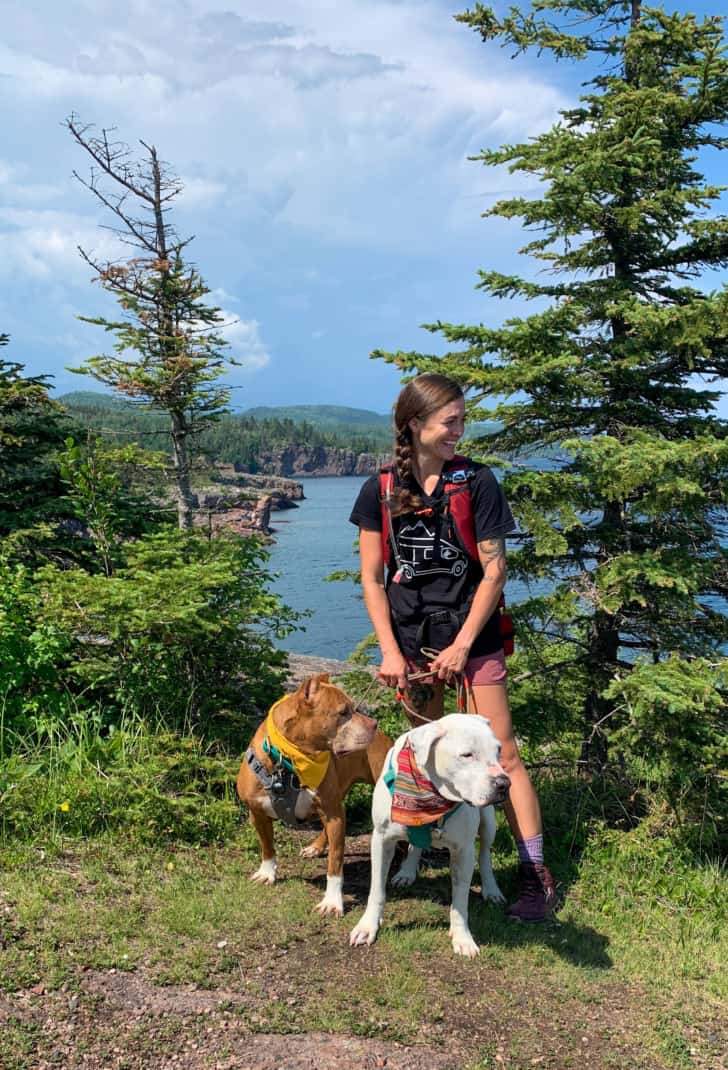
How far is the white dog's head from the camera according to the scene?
322 cm

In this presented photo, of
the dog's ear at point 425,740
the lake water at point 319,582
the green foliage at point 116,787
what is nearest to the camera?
the dog's ear at point 425,740

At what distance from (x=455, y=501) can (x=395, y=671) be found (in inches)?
35.2

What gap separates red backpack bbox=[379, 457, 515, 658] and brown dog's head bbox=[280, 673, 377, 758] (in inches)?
27.1

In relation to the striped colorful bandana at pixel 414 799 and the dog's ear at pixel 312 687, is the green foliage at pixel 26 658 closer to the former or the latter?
the dog's ear at pixel 312 687

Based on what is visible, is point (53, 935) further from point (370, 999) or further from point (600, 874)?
point (600, 874)

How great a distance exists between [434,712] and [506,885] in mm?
1208

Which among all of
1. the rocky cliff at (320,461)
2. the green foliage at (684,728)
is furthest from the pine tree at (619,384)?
the rocky cliff at (320,461)

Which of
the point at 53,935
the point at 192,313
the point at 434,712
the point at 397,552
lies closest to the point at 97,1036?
the point at 53,935

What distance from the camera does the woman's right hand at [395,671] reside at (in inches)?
146

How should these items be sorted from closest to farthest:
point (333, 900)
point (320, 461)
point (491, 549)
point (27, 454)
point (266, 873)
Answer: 1. point (491, 549)
2. point (333, 900)
3. point (266, 873)
4. point (27, 454)
5. point (320, 461)

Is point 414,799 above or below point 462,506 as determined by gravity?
below

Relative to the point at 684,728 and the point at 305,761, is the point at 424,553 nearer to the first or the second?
the point at 305,761

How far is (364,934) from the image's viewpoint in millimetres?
3645

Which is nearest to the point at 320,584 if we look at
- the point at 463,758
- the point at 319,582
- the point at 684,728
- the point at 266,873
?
the point at 319,582
